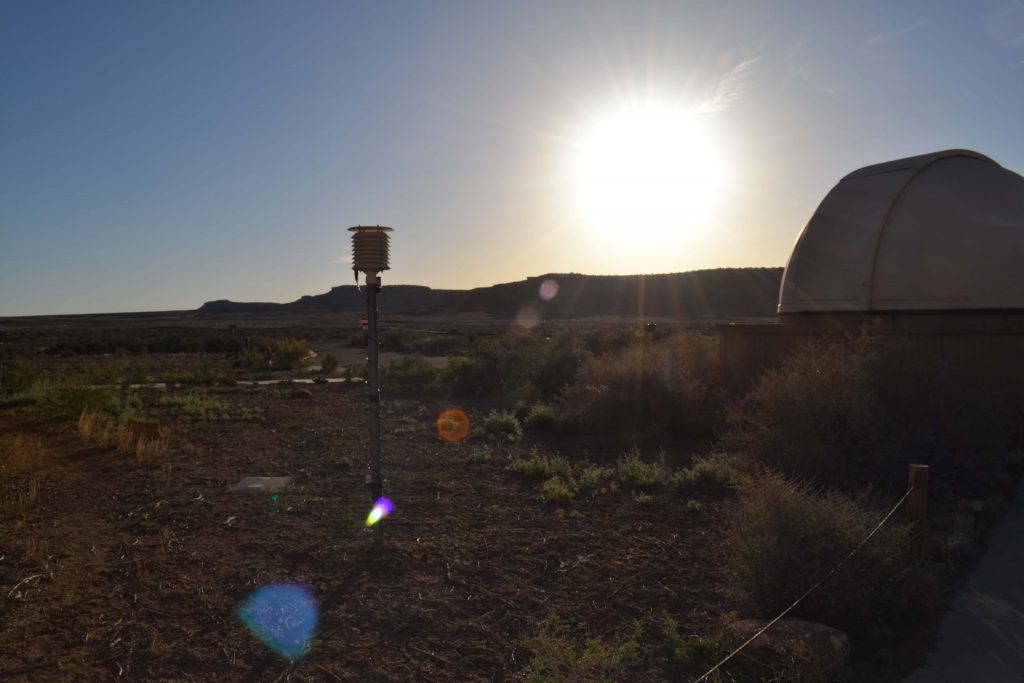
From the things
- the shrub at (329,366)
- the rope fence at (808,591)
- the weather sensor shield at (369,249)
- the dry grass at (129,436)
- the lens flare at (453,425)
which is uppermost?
the weather sensor shield at (369,249)

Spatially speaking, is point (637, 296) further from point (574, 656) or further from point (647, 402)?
point (574, 656)

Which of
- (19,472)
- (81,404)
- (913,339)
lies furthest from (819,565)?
(81,404)

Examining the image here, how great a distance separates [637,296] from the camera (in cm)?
10562

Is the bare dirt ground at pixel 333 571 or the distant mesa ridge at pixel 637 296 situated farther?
the distant mesa ridge at pixel 637 296

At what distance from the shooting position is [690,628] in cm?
497

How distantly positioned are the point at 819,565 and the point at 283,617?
3509mm

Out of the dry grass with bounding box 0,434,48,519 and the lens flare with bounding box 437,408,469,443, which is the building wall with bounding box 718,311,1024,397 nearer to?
the lens flare with bounding box 437,408,469,443

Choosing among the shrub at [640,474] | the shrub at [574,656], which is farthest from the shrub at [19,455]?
the shrub at [640,474]

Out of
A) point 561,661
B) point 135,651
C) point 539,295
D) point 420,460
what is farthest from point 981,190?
point 539,295

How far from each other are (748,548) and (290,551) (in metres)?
3.73

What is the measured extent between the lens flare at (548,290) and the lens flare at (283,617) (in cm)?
11120

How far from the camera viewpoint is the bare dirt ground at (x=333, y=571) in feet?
14.9

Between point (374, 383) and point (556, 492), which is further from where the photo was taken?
point (556, 492)

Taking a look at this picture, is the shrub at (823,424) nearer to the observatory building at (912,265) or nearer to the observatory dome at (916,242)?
the observatory building at (912,265)
